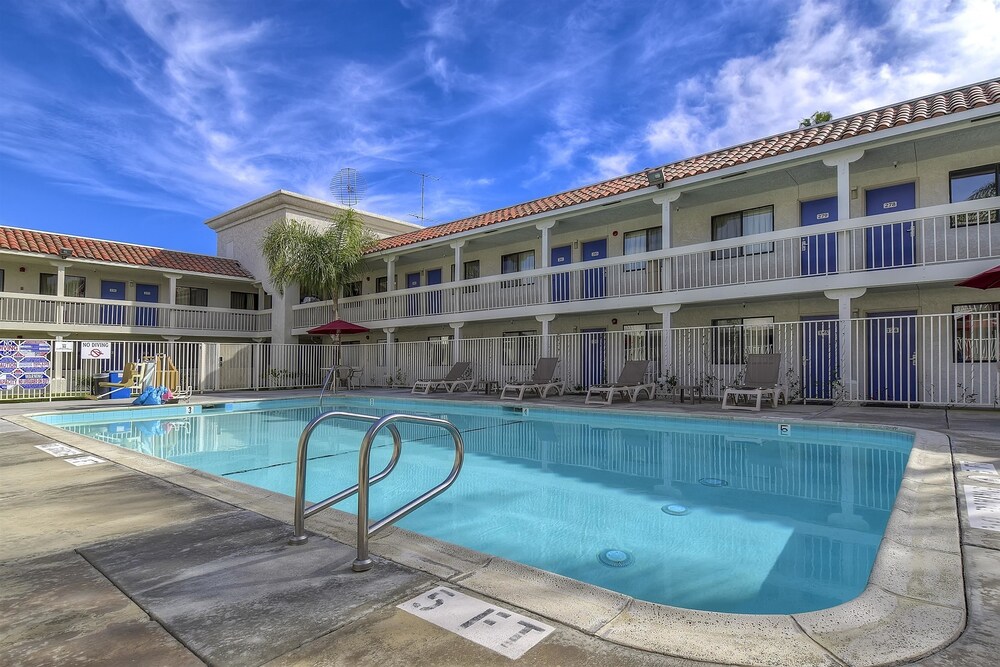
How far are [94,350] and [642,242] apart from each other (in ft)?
58.4

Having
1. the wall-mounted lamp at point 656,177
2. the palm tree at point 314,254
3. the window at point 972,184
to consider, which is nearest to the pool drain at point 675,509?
the wall-mounted lamp at point 656,177

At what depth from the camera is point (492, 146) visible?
24672 millimetres

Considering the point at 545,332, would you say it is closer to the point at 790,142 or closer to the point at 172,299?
the point at 790,142

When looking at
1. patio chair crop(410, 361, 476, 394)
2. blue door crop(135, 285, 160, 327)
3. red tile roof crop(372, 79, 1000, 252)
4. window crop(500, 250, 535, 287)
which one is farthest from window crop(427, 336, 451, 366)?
blue door crop(135, 285, 160, 327)

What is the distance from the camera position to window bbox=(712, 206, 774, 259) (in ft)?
46.5

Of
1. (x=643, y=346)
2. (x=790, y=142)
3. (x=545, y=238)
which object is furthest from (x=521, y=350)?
(x=790, y=142)

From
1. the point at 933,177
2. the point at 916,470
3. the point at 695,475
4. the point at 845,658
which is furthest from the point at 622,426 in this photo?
the point at 933,177

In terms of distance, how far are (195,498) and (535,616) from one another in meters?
3.46

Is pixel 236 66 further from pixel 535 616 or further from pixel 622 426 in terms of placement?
pixel 535 616

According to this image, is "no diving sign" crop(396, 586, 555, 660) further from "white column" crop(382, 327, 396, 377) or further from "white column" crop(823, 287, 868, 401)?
"white column" crop(382, 327, 396, 377)

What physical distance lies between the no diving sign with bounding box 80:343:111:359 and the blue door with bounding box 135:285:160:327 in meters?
6.75

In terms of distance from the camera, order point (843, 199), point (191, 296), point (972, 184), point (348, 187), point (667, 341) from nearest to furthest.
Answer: point (843, 199), point (972, 184), point (667, 341), point (191, 296), point (348, 187)

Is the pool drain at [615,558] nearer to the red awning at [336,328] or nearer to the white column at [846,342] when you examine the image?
the white column at [846,342]

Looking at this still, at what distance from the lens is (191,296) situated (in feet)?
82.3
